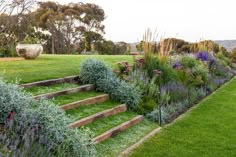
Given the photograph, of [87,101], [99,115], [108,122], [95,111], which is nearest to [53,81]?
[87,101]

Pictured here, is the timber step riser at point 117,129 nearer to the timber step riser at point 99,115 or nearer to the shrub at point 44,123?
the timber step riser at point 99,115

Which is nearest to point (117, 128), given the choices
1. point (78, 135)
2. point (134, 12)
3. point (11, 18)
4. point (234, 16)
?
point (78, 135)

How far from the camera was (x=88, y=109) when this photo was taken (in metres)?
6.43

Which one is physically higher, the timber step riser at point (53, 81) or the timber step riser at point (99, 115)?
the timber step riser at point (53, 81)

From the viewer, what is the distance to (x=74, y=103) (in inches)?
247

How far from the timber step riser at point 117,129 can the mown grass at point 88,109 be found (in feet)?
1.57

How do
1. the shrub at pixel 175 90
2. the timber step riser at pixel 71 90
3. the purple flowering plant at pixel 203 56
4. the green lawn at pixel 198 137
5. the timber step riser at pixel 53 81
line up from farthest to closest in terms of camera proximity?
the purple flowering plant at pixel 203 56, the shrub at pixel 175 90, the timber step riser at pixel 53 81, the timber step riser at pixel 71 90, the green lawn at pixel 198 137

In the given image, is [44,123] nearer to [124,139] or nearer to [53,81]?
[124,139]

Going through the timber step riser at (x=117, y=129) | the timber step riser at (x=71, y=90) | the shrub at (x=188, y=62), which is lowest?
the timber step riser at (x=117, y=129)

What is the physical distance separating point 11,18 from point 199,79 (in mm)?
14617

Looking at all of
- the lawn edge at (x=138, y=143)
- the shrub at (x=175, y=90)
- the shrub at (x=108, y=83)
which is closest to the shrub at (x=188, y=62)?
the shrub at (x=175, y=90)

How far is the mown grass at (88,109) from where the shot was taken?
5.91 metres

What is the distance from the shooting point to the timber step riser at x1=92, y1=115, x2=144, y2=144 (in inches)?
212

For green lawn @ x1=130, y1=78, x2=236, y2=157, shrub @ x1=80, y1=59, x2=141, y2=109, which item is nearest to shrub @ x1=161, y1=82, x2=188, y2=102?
green lawn @ x1=130, y1=78, x2=236, y2=157
